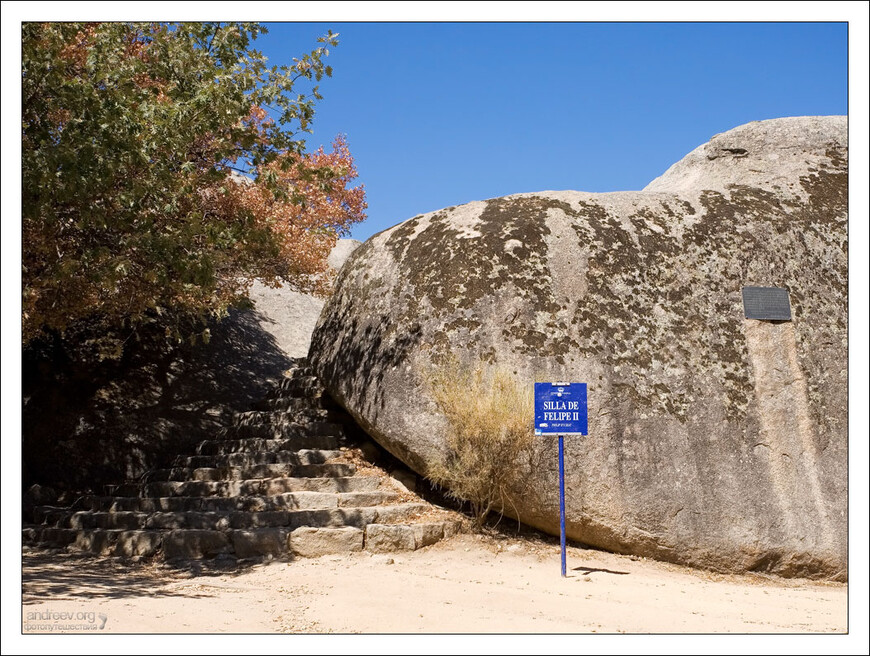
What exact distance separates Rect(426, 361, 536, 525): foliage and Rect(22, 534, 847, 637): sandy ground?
646 mm

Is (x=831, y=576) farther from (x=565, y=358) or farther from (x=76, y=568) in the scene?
(x=76, y=568)

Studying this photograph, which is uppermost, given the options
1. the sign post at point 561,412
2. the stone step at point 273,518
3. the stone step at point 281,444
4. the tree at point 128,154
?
the tree at point 128,154

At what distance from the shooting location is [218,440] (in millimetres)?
12172

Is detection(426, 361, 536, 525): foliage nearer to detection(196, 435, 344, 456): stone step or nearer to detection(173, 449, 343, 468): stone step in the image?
detection(173, 449, 343, 468): stone step

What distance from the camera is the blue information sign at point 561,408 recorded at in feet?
28.5

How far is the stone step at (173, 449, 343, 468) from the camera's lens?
10883 mm

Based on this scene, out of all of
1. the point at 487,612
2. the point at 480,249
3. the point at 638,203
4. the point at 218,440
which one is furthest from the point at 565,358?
the point at 218,440

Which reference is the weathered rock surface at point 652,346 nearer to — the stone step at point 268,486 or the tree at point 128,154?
the stone step at point 268,486

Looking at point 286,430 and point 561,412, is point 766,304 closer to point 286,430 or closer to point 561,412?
point 561,412

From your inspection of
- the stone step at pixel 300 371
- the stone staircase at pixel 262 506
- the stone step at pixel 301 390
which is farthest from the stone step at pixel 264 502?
the stone step at pixel 300 371

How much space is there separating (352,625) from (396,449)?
12.4ft

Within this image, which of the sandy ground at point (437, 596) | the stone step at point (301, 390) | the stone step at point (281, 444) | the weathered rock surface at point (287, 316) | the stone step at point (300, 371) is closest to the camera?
the sandy ground at point (437, 596)

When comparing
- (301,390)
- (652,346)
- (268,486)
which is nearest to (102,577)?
(268,486)

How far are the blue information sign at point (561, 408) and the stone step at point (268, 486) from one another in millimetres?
2801
